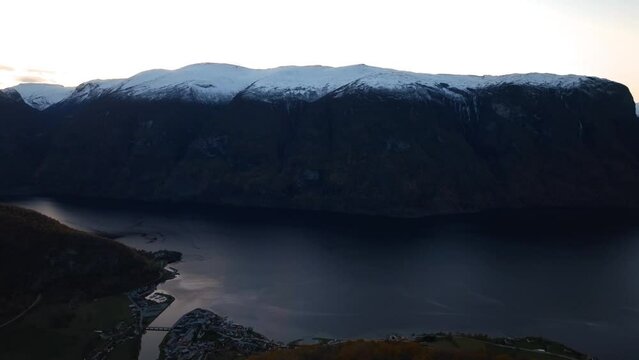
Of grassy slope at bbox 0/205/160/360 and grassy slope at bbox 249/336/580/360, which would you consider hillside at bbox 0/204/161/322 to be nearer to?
grassy slope at bbox 0/205/160/360

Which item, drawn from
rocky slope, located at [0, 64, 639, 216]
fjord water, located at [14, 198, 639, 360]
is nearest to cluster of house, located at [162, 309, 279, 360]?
fjord water, located at [14, 198, 639, 360]

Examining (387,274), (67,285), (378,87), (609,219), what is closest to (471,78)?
(378,87)

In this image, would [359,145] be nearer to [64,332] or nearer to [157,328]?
[157,328]

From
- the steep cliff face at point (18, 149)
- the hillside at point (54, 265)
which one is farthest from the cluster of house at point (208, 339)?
the steep cliff face at point (18, 149)

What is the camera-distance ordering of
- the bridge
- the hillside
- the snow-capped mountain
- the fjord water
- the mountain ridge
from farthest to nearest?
1. the mountain ridge
2. the snow-capped mountain
3. the hillside
4. the fjord water
5. the bridge

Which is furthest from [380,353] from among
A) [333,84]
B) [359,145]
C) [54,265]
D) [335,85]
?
[333,84]

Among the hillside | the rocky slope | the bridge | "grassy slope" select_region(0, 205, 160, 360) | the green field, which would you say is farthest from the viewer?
the rocky slope

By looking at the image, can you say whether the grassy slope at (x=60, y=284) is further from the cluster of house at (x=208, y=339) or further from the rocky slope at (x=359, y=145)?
the rocky slope at (x=359, y=145)
